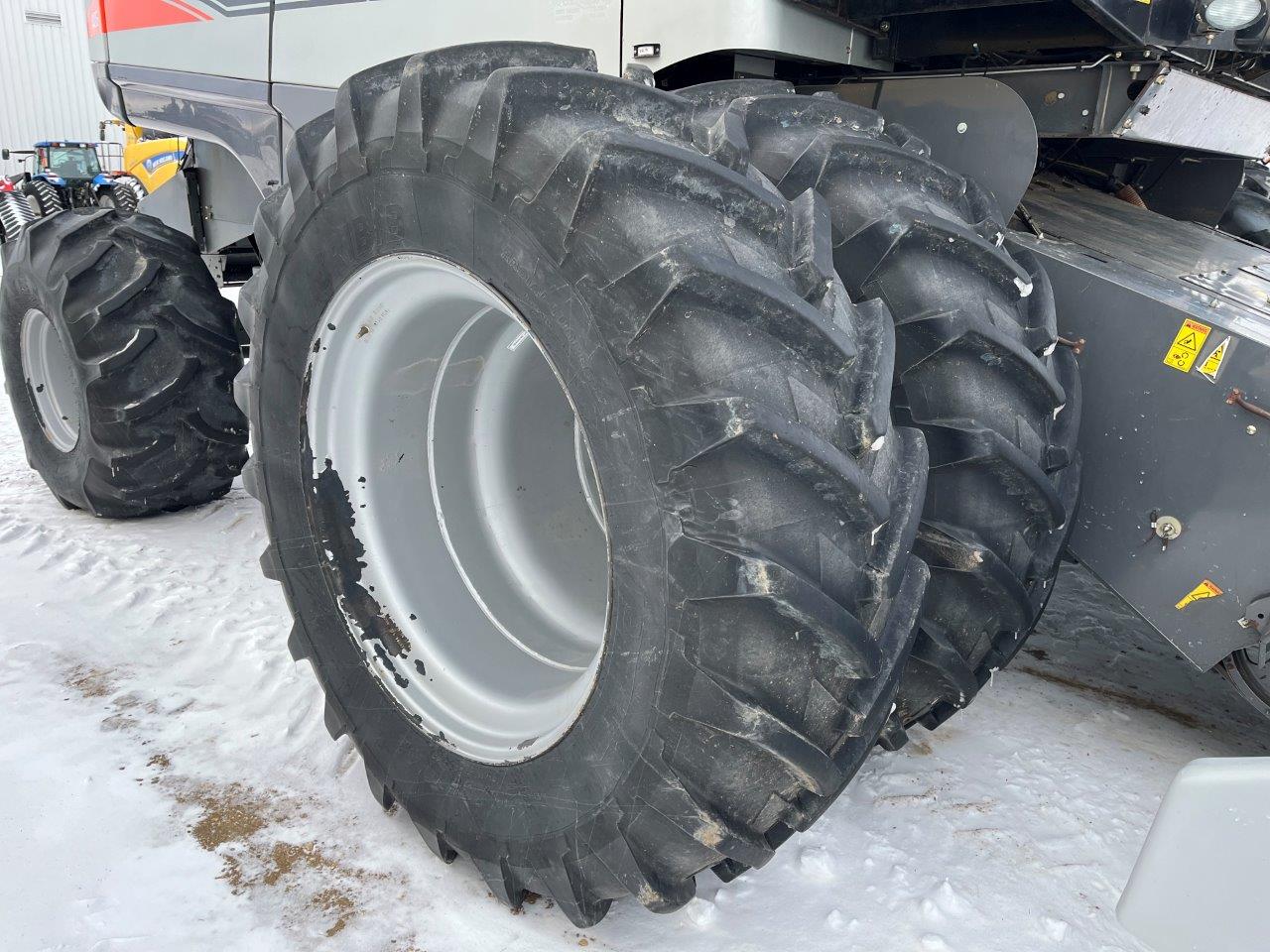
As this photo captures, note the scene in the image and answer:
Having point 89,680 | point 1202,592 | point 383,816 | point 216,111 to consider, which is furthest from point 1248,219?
point 89,680

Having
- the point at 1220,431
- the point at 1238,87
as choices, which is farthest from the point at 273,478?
the point at 1238,87

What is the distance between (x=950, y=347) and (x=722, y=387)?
0.56 m

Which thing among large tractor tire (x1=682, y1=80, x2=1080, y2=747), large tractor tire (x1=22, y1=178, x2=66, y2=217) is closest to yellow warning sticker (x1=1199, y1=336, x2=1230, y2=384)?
large tractor tire (x1=682, y1=80, x2=1080, y2=747)

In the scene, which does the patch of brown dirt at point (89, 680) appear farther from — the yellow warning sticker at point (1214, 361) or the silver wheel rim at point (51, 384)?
the yellow warning sticker at point (1214, 361)

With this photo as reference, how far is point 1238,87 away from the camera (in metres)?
2.15

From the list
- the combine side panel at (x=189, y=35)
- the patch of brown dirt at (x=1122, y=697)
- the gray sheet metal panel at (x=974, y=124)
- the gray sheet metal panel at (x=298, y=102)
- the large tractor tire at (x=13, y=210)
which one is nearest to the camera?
the gray sheet metal panel at (x=974, y=124)

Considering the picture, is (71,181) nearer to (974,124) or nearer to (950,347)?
(974,124)

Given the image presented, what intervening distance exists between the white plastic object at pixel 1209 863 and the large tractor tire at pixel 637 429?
436mm

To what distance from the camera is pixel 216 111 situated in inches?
112

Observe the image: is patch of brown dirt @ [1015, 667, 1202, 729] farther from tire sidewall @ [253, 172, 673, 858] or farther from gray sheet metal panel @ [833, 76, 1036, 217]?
tire sidewall @ [253, 172, 673, 858]

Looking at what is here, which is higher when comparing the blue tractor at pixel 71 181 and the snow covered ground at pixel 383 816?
the snow covered ground at pixel 383 816

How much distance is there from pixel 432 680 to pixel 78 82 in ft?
57.4

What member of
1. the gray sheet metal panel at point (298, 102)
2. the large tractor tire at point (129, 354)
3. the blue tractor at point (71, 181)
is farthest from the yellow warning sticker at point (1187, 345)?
the blue tractor at point (71, 181)

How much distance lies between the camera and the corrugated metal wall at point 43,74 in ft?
49.1
